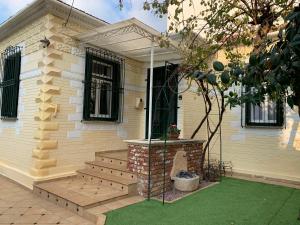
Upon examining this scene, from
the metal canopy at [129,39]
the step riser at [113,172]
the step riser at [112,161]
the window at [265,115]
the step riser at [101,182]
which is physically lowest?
the step riser at [101,182]

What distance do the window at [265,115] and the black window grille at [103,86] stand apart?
11.4 ft

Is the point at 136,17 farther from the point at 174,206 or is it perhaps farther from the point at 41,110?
the point at 174,206

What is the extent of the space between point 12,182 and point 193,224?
4.73m

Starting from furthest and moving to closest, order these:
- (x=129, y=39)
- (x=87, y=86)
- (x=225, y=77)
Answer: (x=87, y=86)
(x=129, y=39)
(x=225, y=77)

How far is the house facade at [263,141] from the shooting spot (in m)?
6.62

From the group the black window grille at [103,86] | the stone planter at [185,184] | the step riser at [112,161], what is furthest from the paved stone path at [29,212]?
the black window grille at [103,86]

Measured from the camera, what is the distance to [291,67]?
1.85 m

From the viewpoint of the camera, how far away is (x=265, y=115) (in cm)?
704

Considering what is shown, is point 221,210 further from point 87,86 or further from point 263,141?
point 87,86

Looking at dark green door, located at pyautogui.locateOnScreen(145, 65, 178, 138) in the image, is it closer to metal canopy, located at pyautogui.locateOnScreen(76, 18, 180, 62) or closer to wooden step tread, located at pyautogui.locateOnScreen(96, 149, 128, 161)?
metal canopy, located at pyautogui.locateOnScreen(76, 18, 180, 62)

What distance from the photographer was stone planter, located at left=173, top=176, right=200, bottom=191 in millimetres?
5719

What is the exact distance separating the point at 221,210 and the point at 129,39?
419 centimetres

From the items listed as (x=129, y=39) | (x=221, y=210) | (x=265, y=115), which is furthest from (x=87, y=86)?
(x=265, y=115)

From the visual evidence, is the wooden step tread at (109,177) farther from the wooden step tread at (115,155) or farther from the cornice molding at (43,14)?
the cornice molding at (43,14)
